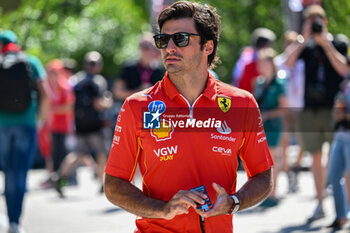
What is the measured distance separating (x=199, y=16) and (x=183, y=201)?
2.97 feet

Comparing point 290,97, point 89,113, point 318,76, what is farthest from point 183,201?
point 89,113

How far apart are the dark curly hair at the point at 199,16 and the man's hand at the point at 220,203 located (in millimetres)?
763

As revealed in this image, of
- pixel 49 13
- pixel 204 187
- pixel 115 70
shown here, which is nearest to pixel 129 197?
pixel 204 187

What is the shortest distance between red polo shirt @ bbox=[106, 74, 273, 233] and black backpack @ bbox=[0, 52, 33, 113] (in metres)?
4.29

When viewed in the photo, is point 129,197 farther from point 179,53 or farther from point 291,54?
point 291,54

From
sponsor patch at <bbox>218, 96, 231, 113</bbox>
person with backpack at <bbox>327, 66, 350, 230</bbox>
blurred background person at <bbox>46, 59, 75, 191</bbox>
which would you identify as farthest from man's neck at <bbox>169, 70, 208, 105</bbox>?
blurred background person at <bbox>46, 59, 75, 191</bbox>

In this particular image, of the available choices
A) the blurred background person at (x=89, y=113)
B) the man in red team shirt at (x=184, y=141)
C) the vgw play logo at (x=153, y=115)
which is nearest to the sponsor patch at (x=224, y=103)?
the man in red team shirt at (x=184, y=141)

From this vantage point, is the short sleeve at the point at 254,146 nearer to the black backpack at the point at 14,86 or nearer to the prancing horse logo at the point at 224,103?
the prancing horse logo at the point at 224,103

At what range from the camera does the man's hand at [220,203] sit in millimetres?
2951

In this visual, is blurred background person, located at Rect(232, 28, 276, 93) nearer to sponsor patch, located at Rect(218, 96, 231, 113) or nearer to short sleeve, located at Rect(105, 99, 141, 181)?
sponsor patch, located at Rect(218, 96, 231, 113)

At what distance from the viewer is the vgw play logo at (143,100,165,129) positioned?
3227mm

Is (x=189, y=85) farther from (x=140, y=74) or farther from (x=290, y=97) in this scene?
(x=140, y=74)

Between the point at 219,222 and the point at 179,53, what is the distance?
79cm

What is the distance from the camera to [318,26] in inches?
297
